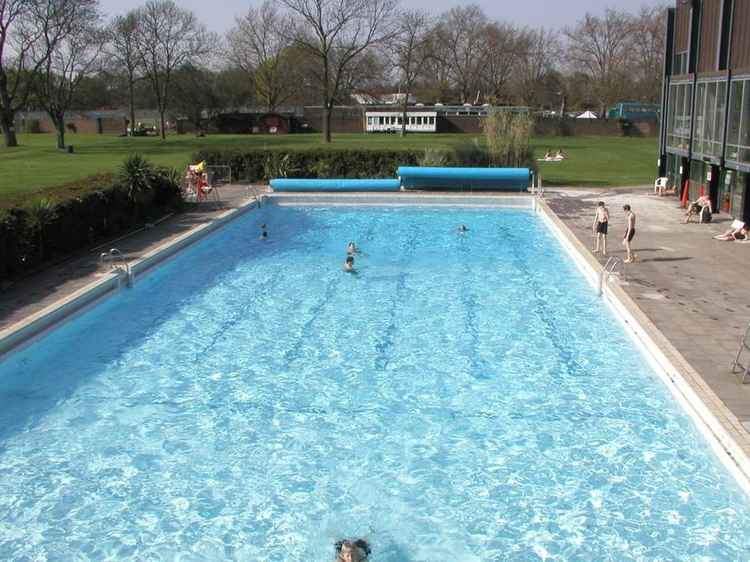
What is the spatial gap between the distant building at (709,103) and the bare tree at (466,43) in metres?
61.6

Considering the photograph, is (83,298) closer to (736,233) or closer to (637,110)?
(736,233)

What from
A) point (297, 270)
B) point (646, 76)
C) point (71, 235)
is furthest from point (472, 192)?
point (646, 76)

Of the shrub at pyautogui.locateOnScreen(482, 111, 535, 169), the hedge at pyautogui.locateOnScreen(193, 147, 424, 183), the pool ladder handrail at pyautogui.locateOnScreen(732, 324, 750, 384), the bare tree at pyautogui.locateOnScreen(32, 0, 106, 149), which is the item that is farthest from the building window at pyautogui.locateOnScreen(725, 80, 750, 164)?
the bare tree at pyautogui.locateOnScreen(32, 0, 106, 149)

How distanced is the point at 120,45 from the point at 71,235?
2052 inches

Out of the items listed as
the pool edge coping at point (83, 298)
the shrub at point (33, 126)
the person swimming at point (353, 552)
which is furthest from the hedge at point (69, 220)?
the shrub at point (33, 126)

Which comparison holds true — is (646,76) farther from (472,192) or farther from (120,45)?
(472,192)

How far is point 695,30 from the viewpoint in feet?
76.4

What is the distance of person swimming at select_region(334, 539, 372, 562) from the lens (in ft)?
19.0

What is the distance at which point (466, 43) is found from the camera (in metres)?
85.8

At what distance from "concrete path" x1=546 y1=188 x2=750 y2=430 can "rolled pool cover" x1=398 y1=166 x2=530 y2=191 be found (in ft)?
11.0

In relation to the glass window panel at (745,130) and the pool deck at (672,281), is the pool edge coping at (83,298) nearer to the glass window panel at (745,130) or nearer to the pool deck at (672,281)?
the pool deck at (672,281)

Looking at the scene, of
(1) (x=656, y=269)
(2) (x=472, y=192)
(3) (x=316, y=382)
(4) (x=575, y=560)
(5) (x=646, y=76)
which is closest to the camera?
(4) (x=575, y=560)

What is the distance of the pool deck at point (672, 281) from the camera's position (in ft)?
31.4

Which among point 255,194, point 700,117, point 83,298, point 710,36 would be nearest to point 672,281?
point 83,298
